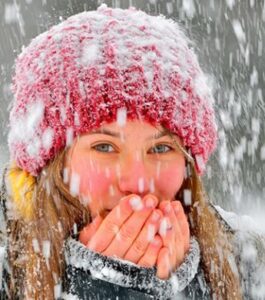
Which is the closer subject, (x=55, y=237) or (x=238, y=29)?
(x=55, y=237)

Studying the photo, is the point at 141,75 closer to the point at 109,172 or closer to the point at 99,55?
the point at 99,55

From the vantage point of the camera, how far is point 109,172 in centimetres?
247

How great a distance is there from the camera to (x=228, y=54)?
9773mm

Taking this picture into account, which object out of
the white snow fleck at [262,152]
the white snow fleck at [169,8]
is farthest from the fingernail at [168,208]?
the white snow fleck at [262,152]

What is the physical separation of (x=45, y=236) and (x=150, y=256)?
520mm

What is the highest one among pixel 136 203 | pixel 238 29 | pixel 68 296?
pixel 136 203

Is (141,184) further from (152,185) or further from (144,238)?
(144,238)

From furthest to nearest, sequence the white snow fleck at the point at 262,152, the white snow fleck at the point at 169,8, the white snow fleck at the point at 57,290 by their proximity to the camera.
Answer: the white snow fleck at the point at 262,152 < the white snow fleck at the point at 169,8 < the white snow fleck at the point at 57,290

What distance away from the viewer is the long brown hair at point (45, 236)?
8.42ft

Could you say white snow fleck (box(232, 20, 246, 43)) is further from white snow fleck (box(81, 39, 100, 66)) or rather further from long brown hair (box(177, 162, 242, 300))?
white snow fleck (box(81, 39, 100, 66))

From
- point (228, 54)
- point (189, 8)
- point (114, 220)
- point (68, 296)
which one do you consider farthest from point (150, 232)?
point (228, 54)

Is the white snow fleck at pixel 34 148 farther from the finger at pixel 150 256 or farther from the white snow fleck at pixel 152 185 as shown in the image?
the finger at pixel 150 256

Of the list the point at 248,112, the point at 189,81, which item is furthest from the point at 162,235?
the point at 248,112

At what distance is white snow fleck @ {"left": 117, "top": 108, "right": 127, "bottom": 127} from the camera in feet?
8.38
